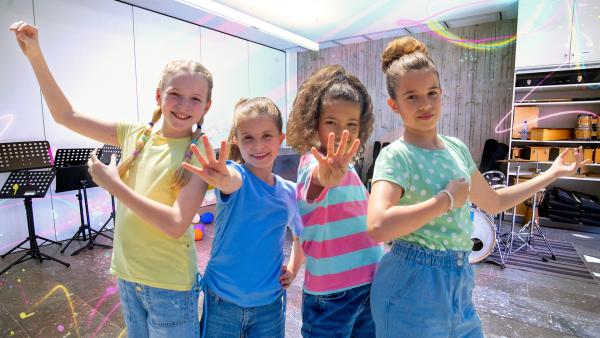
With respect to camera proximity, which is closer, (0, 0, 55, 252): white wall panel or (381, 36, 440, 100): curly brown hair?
(381, 36, 440, 100): curly brown hair

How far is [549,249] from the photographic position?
3461 millimetres

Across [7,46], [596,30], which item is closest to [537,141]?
[596,30]

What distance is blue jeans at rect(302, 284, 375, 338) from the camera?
0.89 meters

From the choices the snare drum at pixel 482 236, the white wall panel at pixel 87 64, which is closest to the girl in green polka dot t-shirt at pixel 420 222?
the snare drum at pixel 482 236

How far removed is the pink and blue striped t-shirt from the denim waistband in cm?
13

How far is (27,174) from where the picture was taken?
320 cm

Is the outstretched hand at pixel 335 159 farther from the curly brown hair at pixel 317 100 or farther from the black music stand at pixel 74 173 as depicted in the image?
the black music stand at pixel 74 173

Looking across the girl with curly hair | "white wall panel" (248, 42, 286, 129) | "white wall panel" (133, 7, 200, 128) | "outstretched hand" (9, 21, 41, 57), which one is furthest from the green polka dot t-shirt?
"white wall panel" (248, 42, 286, 129)

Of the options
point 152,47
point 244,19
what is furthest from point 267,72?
point 152,47

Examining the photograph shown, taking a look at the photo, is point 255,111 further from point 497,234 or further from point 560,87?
point 560,87

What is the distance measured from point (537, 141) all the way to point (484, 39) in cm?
184

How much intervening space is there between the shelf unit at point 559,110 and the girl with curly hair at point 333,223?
4298 mm

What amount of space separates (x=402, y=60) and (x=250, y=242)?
645 mm

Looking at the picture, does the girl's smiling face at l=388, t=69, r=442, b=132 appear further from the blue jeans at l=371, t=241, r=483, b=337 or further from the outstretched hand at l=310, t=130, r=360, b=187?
the blue jeans at l=371, t=241, r=483, b=337
